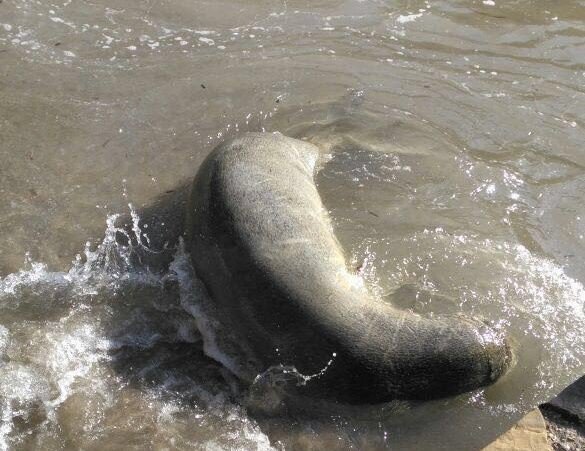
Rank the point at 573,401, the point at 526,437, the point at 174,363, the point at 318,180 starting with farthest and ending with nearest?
the point at 318,180
the point at 174,363
the point at 573,401
the point at 526,437

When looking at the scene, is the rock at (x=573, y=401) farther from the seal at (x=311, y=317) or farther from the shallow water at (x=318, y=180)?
the seal at (x=311, y=317)

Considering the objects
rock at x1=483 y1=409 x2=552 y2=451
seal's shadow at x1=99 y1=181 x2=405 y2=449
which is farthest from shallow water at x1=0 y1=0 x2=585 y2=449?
rock at x1=483 y1=409 x2=552 y2=451

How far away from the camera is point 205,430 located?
4457 millimetres

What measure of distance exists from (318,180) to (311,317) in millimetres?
1996

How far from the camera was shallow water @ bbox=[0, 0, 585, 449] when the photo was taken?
4566 mm

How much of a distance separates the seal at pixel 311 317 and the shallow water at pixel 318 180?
21 cm

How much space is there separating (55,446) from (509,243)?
3.70 meters

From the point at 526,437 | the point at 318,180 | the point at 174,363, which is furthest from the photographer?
the point at 318,180

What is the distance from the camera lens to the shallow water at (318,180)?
4.57 metres

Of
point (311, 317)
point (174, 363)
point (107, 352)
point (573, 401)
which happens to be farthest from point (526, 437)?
point (107, 352)

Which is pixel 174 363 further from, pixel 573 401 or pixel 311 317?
pixel 573 401

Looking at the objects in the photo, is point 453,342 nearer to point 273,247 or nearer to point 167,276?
point 273,247

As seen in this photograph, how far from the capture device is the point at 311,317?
4.46m

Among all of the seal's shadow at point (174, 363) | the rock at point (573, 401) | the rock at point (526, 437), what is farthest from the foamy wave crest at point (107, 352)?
the rock at point (573, 401)
